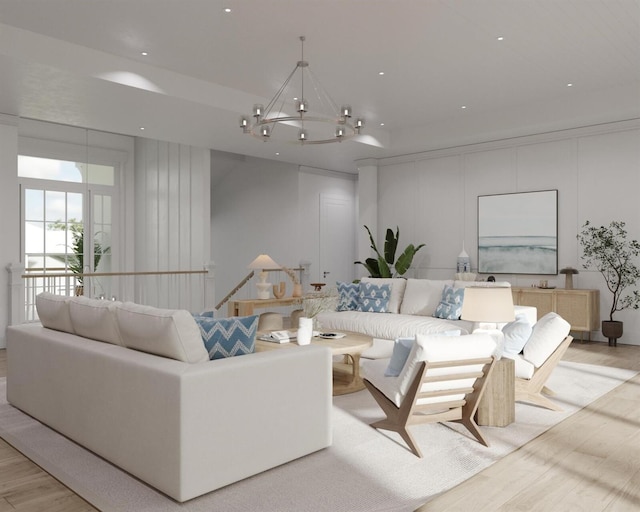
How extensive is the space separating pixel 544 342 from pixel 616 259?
374 centimetres

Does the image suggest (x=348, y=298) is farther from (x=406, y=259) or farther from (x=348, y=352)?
(x=348, y=352)

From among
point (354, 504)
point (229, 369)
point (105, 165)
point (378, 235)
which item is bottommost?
point (354, 504)

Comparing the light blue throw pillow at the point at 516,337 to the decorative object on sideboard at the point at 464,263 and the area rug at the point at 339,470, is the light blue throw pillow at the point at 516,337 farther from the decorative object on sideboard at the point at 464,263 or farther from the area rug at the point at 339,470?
the decorative object on sideboard at the point at 464,263

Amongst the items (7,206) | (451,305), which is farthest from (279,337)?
(7,206)

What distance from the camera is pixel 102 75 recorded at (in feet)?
17.8

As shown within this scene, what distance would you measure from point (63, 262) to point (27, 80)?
4.36 m

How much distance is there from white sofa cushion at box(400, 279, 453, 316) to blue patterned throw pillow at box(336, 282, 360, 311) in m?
0.61

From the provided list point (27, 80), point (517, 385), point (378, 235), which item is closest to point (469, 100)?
point (378, 235)

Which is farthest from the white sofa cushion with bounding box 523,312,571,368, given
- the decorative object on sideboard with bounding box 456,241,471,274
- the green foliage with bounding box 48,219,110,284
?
the green foliage with bounding box 48,219,110,284

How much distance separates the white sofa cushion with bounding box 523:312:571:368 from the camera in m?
4.06

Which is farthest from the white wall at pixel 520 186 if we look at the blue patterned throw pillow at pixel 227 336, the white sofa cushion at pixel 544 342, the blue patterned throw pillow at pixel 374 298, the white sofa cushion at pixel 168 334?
the white sofa cushion at pixel 168 334

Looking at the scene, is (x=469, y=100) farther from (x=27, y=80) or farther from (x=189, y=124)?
(x=27, y=80)

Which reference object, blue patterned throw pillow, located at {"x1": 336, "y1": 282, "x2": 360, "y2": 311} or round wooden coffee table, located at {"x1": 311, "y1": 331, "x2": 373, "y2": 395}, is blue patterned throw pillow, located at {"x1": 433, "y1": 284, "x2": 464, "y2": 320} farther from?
round wooden coffee table, located at {"x1": 311, "y1": 331, "x2": 373, "y2": 395}

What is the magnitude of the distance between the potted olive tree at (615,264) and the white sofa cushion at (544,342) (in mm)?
3398
